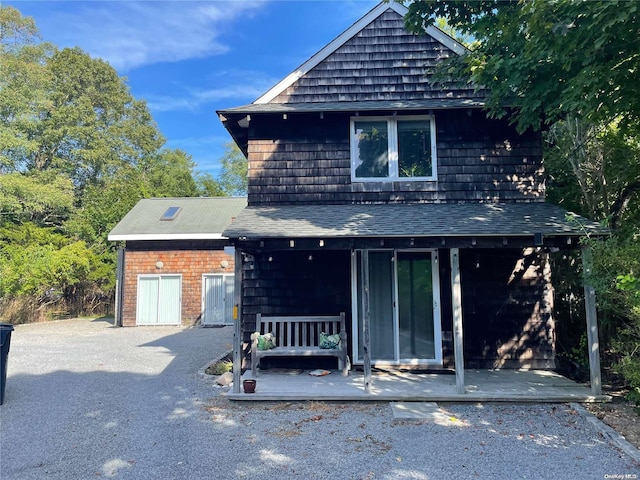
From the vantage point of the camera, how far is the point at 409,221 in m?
6.07

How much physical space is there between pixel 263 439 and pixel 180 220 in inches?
482

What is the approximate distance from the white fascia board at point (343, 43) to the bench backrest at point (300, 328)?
13.7 ft

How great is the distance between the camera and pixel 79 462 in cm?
370

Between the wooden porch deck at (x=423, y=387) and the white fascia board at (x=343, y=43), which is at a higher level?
the white fascia board at (x=343, y=43)

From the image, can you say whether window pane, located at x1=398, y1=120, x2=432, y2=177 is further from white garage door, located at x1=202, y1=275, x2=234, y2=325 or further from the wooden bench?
white garage door, located at x1=202, y1=275, x2=234, y2=325

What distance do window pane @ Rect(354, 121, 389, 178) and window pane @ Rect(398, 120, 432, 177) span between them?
0.28 m

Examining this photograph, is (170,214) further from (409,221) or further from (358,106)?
(409,221)

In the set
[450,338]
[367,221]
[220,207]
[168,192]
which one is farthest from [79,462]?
[168,192]

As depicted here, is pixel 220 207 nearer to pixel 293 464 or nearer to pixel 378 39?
pixel 378 39

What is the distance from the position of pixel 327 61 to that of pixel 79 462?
7362 mm

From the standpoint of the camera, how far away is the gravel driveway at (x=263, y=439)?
353cm

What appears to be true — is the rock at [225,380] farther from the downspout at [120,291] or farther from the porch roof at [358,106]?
the downspout at [120,291]

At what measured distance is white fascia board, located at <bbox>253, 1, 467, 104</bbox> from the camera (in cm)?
771

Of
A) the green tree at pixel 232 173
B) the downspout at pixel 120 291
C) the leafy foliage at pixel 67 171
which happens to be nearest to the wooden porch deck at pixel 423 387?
the downspout at pixel 120 291
